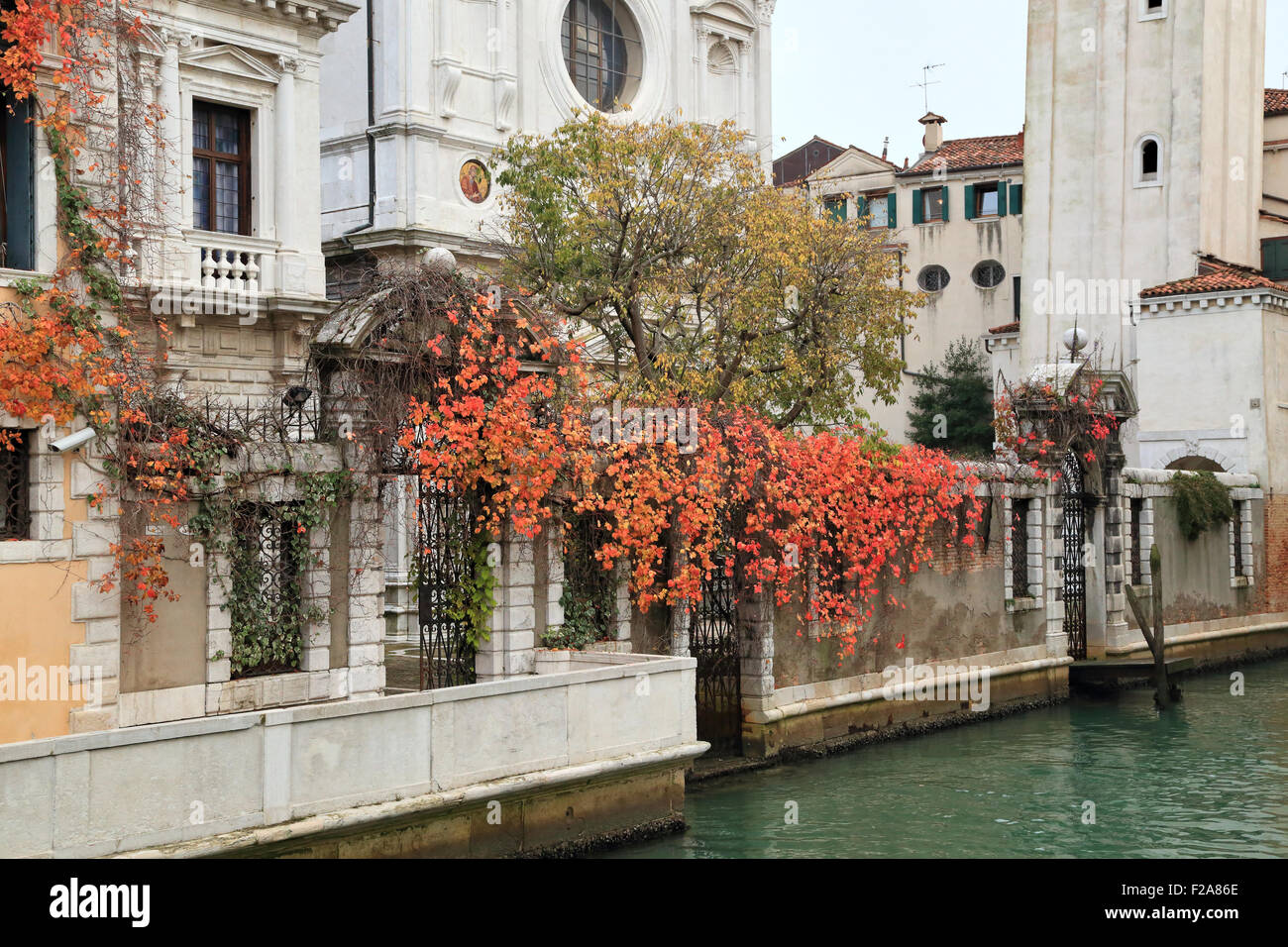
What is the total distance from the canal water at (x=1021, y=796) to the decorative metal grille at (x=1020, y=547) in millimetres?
2399

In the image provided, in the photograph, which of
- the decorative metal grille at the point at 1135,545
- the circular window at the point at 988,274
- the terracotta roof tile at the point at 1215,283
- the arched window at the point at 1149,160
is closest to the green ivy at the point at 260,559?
the decorative metal grille at the point at 1135,545

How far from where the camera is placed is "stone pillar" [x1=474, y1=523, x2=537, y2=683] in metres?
15.0

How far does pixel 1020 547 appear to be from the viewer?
24047 millimetres

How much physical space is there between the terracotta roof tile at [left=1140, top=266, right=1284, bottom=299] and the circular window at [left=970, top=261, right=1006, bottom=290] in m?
11.2

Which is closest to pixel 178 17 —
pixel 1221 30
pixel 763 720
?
pixel 763 720

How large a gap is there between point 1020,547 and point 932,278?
23.4 meters

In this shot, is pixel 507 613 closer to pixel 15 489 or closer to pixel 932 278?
pixel 15 489

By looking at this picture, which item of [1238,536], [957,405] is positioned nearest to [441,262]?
[1238,536]

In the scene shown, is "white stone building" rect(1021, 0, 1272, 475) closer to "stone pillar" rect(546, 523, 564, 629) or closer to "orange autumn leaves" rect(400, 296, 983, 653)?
"orange autumn leaves" rect(400, 296, 983, 653)

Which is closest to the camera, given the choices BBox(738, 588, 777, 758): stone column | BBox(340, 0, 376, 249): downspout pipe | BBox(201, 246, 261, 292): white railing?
BBox(738, 588, 777, 758): stone column

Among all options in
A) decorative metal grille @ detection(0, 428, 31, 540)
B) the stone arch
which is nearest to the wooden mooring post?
the stone arch

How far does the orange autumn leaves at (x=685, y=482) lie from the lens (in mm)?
14531

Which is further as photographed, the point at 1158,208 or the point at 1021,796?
the point at 1158,208
